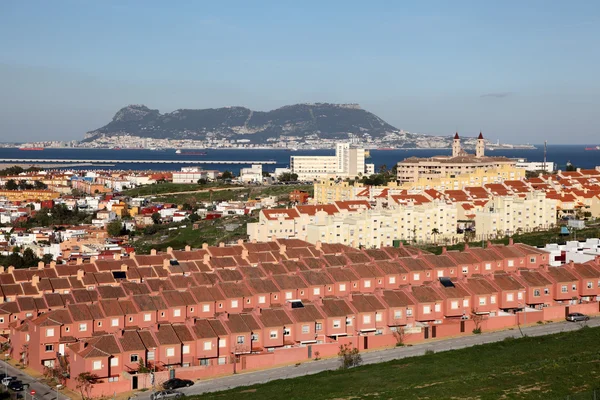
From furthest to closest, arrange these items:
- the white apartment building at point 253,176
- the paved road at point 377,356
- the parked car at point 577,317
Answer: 1. the white apartment building at point 253,176
2. the parked car at point 577,317
3. the paved road at point 377,356

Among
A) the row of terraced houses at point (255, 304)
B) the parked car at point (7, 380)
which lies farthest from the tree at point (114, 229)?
the parked car at point (7, 380)

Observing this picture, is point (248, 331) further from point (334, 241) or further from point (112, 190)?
point (112, 190)

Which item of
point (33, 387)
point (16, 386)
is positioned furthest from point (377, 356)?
point (16, 386)

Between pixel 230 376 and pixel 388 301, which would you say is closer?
pixel 230 376

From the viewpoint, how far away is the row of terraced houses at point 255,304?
24516 millimetres

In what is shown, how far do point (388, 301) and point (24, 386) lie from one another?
1238 centimetres

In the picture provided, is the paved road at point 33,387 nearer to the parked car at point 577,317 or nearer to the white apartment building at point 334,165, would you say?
the parked car at point 577,317

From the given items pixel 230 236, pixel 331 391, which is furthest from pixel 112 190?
pixel 331 391

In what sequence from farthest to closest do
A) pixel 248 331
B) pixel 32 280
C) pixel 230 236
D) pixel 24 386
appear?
pixel 230 236
pixel 32 280
pixel 248 331
pixel 24 386

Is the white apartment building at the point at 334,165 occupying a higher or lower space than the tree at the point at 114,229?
higher

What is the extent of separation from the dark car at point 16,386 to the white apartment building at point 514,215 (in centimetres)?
3080

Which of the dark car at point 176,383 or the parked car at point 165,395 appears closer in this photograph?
the parked car at point 165,395

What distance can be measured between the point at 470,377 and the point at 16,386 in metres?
12.7

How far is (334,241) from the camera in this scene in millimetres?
45562
